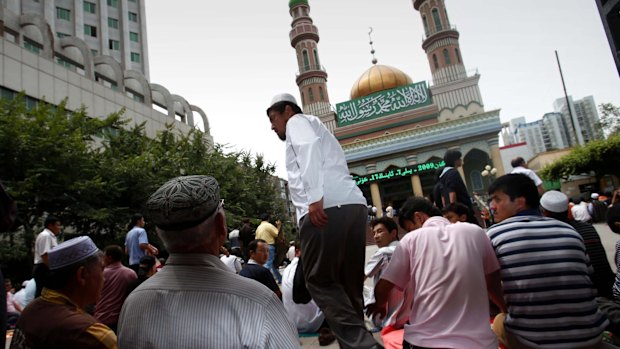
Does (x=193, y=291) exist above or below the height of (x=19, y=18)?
below

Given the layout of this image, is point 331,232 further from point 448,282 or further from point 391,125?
point 391,125

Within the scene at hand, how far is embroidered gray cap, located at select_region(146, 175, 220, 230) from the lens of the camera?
1070 millimetres

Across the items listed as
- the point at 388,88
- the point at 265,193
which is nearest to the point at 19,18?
the point at 265,193

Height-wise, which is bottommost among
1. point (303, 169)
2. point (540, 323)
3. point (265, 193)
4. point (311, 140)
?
point (540, 323)

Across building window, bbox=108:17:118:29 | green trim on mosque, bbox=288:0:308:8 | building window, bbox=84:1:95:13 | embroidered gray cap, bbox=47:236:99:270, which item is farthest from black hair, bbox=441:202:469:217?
green trim on mosque, bbox=288:0:308:8

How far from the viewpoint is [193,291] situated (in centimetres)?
103

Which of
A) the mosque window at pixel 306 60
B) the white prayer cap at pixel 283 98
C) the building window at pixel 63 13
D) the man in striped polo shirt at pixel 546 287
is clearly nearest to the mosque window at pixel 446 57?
the mosque window at pixel 306 60

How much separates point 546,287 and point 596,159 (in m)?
26.8

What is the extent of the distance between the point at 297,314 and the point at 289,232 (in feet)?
61.0

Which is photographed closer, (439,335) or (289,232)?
(439,335)

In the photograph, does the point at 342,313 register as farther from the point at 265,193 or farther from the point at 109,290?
the point at 265,193

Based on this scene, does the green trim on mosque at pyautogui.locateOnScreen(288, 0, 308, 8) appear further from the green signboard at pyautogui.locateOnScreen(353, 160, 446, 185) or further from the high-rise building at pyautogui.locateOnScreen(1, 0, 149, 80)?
the green signboard at pyautogui.locateOnScreen(353, 160, 446, 185)

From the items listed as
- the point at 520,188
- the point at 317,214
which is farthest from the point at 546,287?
the point at 317,214

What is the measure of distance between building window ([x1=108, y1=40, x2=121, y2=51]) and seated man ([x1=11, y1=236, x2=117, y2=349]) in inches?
1386
